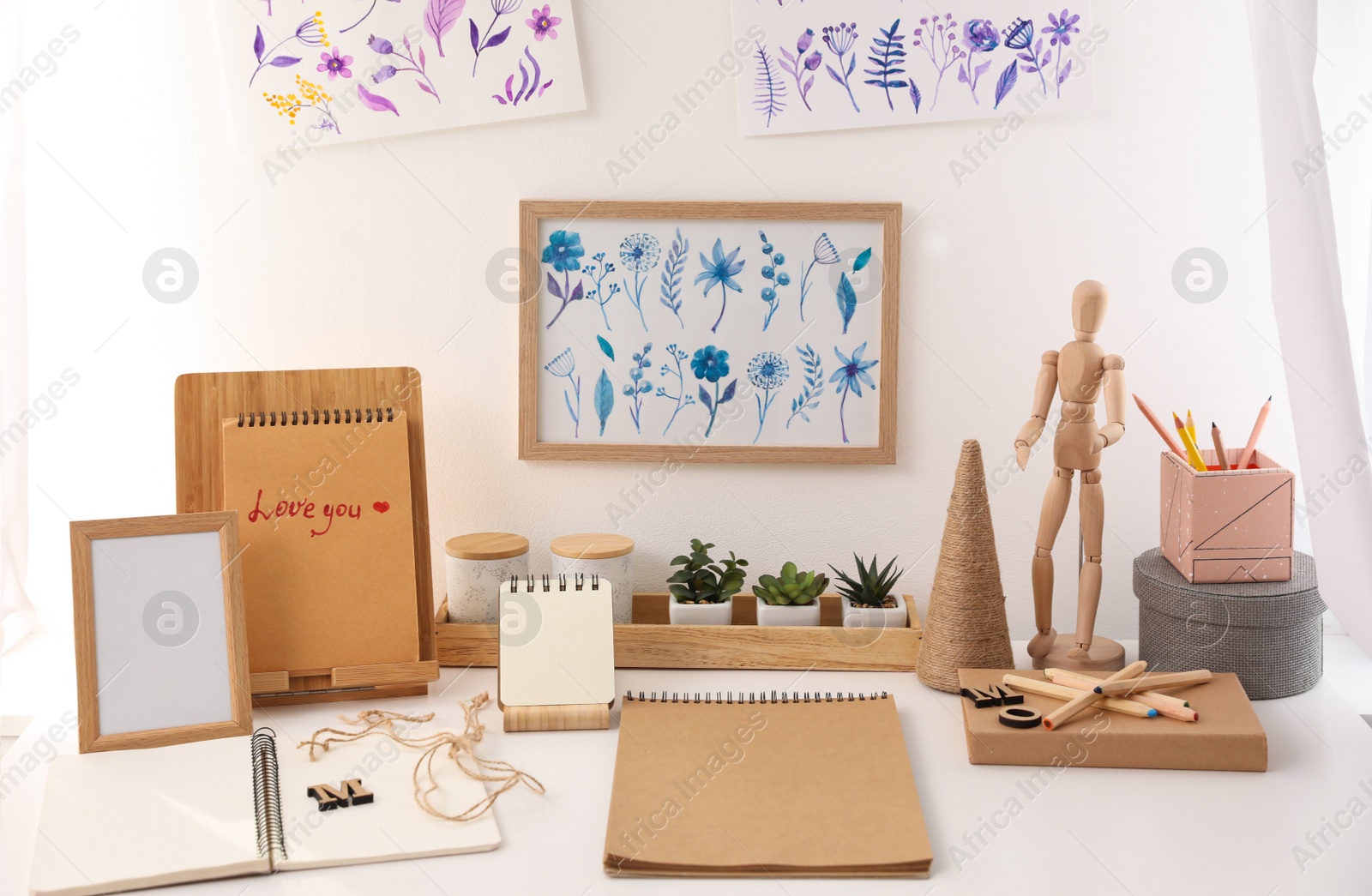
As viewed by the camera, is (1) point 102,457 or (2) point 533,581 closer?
(2) point 533,581

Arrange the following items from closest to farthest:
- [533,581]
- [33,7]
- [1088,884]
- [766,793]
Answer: [1088,884] → [766,793] → [533,581] → [33,7]

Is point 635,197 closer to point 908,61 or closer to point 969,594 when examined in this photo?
point 908,61

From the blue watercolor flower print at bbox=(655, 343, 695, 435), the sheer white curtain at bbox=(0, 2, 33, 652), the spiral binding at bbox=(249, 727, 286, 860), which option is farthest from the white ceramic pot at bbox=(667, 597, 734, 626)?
the sheer white curtain at bbox=(0, 2, 33, 652)

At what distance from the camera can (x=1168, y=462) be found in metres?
1.08

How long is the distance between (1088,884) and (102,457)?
117 centimetres

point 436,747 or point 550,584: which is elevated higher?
point 550,584

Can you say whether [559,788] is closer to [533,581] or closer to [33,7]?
[533,581]

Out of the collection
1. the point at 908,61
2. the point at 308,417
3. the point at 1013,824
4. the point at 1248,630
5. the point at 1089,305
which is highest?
the point at 908,61

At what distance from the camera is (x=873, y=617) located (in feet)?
3.70

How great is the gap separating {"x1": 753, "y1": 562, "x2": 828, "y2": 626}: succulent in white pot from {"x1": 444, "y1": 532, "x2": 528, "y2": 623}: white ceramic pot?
27 centimetres

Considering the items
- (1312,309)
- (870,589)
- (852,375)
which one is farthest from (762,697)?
(1312,309)

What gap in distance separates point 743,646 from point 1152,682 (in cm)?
41

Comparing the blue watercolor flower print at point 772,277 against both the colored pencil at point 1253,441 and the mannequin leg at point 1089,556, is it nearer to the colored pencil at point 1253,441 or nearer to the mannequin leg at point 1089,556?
the mannequin leg at point 1089,556

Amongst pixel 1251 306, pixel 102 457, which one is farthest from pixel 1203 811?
pixel 102 457
